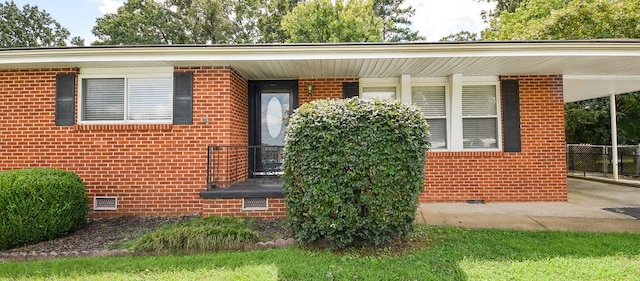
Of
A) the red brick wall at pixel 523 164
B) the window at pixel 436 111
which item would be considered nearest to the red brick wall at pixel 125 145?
the window at pixel 436 111

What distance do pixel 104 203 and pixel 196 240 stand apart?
2.79 meters

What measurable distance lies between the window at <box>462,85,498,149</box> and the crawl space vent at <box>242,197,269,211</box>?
4.12 m

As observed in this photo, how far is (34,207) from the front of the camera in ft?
13.6

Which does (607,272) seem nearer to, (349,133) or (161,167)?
(349,133)

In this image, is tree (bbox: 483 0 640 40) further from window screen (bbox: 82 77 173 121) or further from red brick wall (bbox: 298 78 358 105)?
window screen (bbox: 82 77 173 121)

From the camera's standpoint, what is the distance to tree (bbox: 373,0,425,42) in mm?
24531

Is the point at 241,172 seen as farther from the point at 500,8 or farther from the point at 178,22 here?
the point at 500,8

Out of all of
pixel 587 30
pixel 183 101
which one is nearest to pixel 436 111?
pixel 183 101

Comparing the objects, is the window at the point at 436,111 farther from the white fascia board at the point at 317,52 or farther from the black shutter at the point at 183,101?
the black shutter at the point at 183,101

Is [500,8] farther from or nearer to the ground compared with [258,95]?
farther from the ground

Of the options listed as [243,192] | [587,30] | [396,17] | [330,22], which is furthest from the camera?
[396,17]

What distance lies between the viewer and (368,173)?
11.8 ft

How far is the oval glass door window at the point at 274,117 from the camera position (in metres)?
6.91

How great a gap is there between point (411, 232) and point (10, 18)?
29.8 meters
